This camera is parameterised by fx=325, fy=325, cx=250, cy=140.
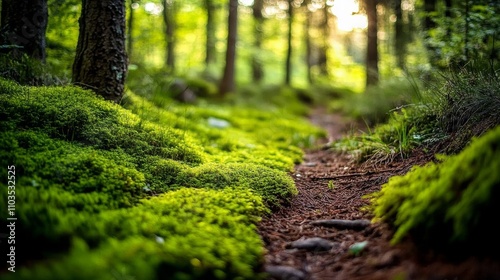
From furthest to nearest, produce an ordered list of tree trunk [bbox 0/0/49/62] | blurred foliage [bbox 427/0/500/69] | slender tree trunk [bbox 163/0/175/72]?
slender tree trunk [bbox 163/0/175/72] < blurred foliage [bbox 427/0/500/69] < tree trunk [bbox 0/0/49/62]

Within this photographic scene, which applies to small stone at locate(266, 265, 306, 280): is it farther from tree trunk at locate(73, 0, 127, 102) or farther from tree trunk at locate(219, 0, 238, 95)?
tree trunk at locate(219, 0, 238, 95)

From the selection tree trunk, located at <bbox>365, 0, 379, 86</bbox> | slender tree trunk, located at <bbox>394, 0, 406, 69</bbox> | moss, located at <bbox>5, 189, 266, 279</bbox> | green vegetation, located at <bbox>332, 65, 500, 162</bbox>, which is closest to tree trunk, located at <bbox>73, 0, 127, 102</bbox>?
moss, located at <bbox>5, 189, 266, 279</bbox>

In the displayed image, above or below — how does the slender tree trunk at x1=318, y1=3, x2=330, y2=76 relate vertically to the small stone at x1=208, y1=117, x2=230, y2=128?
above

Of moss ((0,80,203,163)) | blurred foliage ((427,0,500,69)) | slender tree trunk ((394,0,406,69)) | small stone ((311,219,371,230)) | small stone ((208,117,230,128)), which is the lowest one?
small stone ((311,219,371,230))

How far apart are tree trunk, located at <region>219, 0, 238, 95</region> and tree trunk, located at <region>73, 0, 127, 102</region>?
7439mm

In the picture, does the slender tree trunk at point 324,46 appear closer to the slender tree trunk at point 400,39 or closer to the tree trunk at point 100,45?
the slender tree trunk at point 400,39

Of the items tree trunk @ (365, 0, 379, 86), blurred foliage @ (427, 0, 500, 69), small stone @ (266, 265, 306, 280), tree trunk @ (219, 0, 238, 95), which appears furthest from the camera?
tree trunk @ (365, 0, 379, 86)

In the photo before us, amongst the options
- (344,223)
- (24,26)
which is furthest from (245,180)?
(24,26)

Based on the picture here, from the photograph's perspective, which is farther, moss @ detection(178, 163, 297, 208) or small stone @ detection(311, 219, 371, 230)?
moss @ detection(178, 163, 297, 208)

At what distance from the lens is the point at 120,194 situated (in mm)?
2777

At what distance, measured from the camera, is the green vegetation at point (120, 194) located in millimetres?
1978

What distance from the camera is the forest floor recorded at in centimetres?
193

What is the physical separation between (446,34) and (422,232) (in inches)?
261

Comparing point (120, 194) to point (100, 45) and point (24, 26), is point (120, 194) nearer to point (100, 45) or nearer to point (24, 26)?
point (100, 45)
